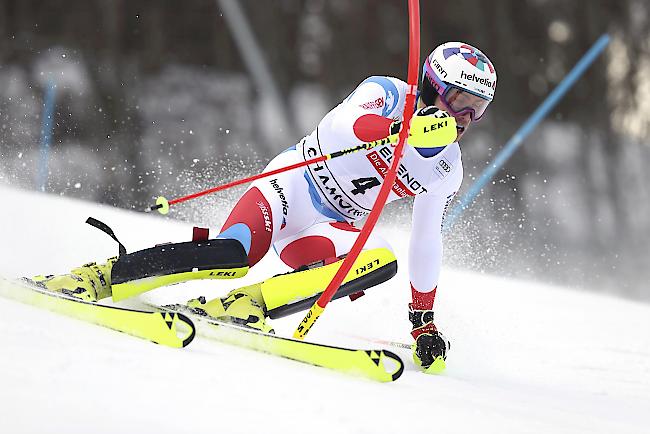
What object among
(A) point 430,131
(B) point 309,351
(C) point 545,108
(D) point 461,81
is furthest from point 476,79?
(C) point 545,108

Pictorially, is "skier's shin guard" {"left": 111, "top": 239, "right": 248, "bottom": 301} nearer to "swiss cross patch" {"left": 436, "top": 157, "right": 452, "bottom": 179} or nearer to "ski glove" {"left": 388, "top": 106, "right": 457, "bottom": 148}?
"ski glove" {"left": 388, "top": 106, "right": 457, "bottom": 148}

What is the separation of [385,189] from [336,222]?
472 mm

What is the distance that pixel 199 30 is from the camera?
10.5 metres

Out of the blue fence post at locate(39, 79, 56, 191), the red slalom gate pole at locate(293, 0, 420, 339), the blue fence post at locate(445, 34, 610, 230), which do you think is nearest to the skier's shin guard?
the red slalom gate pole at locate(293, 0, 420, 339)

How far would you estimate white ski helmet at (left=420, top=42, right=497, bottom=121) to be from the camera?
2671 millimetres

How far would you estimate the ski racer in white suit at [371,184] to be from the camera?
8.82 feet

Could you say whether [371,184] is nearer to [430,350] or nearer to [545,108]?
[430,350]

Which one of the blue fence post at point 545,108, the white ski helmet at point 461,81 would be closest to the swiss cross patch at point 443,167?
the white ski helmet at point 461,81

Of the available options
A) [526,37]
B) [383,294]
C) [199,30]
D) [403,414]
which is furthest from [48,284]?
[526,37]

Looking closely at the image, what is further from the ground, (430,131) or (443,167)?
(443,167)

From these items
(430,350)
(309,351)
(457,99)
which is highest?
(457,99)

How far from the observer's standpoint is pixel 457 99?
2680 mm

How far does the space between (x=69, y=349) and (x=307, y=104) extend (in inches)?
340

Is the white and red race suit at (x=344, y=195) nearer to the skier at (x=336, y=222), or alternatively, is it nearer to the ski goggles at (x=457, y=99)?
the skier at (x=336, y=222)
